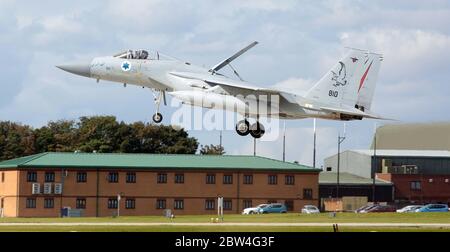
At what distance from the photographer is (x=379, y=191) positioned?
15700 centimetres

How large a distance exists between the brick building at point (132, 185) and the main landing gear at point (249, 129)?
52416mm

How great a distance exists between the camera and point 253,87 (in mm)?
74000

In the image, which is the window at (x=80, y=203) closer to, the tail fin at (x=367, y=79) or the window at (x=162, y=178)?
the window at (x=162, y=178)

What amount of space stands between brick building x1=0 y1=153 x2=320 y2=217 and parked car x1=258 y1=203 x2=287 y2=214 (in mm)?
4674

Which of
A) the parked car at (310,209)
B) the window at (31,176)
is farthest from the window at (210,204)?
the window at (31,176)

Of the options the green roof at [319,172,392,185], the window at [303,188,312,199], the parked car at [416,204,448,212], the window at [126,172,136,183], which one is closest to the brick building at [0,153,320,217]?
the window at [126,172,136,183]

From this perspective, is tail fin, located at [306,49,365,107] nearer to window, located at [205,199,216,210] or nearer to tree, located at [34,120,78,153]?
window, located at [205,199,216,210]

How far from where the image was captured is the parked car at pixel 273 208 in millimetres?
122344

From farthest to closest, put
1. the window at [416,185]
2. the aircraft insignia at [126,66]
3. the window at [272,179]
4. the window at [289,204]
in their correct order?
1. the window at [416,185]
2. the window at [272,179]
3. the window at [289,204]
4. the aircraft insignia at [126,66]

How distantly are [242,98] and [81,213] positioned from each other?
5243 cm

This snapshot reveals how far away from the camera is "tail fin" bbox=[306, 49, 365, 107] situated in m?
73.6

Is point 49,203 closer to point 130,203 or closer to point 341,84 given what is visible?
point 130,203
